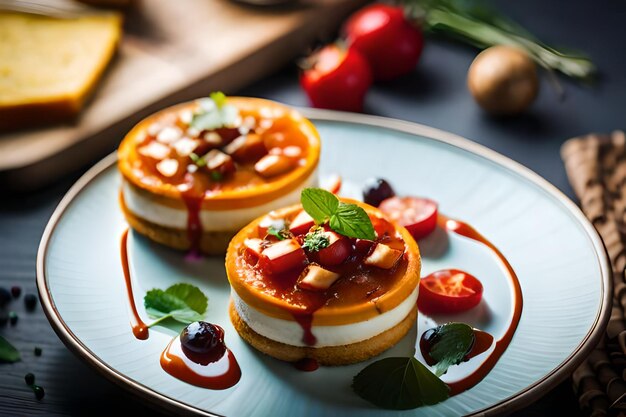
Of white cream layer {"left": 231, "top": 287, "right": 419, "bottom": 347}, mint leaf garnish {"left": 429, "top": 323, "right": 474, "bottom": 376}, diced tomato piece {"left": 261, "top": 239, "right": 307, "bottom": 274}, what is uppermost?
diced tomato piece {"left": 261, "top": 239, "right": 307, "bottom": 274}

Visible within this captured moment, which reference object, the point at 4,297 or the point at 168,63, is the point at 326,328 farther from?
the point at 168,63

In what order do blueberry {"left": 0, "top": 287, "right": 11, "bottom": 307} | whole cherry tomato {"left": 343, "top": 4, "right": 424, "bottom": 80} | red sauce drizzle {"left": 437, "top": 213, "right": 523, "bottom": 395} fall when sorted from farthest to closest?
1. whole cherry tomato {"left": 343, "top": 4, "right": 424, "bottom": 80}
2. blueberry {"left": 0, "top": 287, "right": 11, "bottom": 307}
3. red sauce drizzle {"left": 437, "top": 213, "right": 523, "bottom": 395}

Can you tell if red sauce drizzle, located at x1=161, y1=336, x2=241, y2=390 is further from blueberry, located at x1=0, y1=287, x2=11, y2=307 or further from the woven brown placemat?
the woven brown placemat

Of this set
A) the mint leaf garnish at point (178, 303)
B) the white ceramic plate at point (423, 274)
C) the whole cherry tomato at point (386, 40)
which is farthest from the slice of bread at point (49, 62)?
the mint leaf garnish at point (178, 303)

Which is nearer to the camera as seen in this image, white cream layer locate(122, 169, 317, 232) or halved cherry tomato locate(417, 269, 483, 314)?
halved cherry tomato locate(417, 269, 483, 314)

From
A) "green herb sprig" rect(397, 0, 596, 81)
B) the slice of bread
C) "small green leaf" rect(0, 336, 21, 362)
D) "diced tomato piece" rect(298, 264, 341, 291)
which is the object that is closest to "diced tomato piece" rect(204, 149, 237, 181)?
"diced tomato piece" rect(298, 264, 341, 291)

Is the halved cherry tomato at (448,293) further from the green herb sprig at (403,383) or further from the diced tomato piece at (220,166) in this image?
the diced tomato piece at (220,166)

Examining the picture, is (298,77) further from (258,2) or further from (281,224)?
(281,224)
